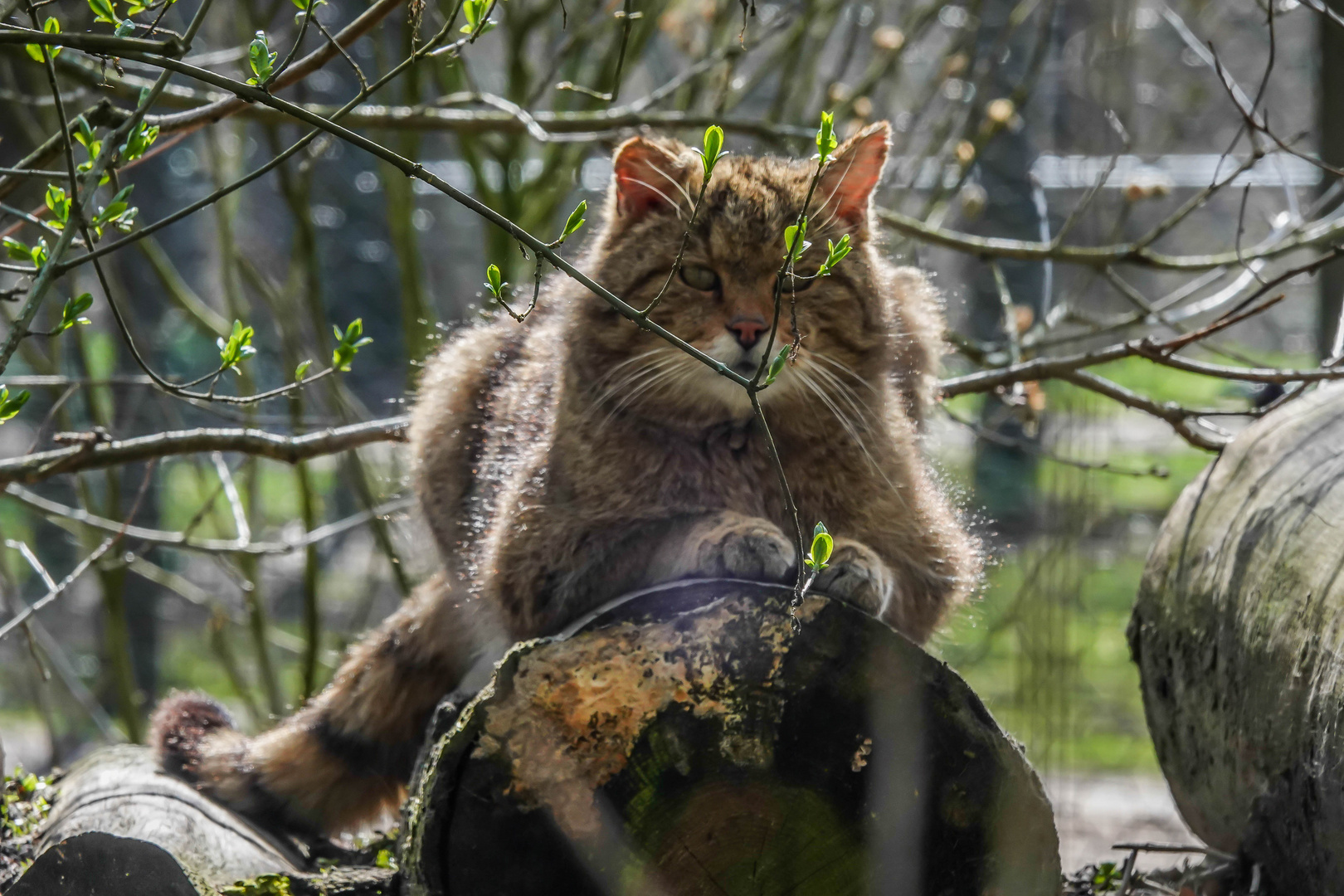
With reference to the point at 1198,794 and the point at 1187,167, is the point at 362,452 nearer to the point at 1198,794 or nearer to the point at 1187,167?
the point at 1198,794

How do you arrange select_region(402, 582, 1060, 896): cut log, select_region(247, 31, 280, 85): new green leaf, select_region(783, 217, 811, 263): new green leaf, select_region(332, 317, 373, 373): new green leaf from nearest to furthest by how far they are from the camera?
select_region(783, 217, 811, 263): new green leaf → select_region(247, 31, 280, 85): new green leaf → select_region(402, 582, 1060, 896): cut log → select_region(332, 317, 373, 373): new green leaf

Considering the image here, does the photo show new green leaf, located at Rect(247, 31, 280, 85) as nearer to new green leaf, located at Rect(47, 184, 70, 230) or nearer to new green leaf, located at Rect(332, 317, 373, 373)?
new green leaf, located at Rect(47, 184, 70, 230)

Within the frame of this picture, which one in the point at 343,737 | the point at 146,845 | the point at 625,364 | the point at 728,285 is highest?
the point at 728,285

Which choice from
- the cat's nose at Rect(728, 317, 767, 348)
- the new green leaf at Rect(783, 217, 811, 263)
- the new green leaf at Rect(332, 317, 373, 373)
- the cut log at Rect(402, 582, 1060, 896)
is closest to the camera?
the new green leaf at Rect(783, 217, 811, 263)

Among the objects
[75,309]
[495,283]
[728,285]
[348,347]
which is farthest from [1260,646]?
[75,309]

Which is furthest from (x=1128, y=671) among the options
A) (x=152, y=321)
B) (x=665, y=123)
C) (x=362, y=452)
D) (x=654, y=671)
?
(x=654, y=671)

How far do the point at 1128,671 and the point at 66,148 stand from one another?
7.70 metres

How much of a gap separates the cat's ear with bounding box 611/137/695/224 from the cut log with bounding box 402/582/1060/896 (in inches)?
44.9

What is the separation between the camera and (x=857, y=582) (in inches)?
85.4

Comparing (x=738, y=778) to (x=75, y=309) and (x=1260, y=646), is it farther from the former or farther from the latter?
(x=75, y=309)

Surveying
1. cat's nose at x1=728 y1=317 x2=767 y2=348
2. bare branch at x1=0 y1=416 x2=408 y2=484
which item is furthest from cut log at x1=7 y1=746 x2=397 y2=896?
cat's nose at x1=728 y1=317 x2=767 y2=348

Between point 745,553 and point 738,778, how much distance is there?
0.46m

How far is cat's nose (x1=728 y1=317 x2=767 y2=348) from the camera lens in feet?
7.93

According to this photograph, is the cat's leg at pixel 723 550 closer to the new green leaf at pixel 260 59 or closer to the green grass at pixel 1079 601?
the green grass at pixel 1079 601
